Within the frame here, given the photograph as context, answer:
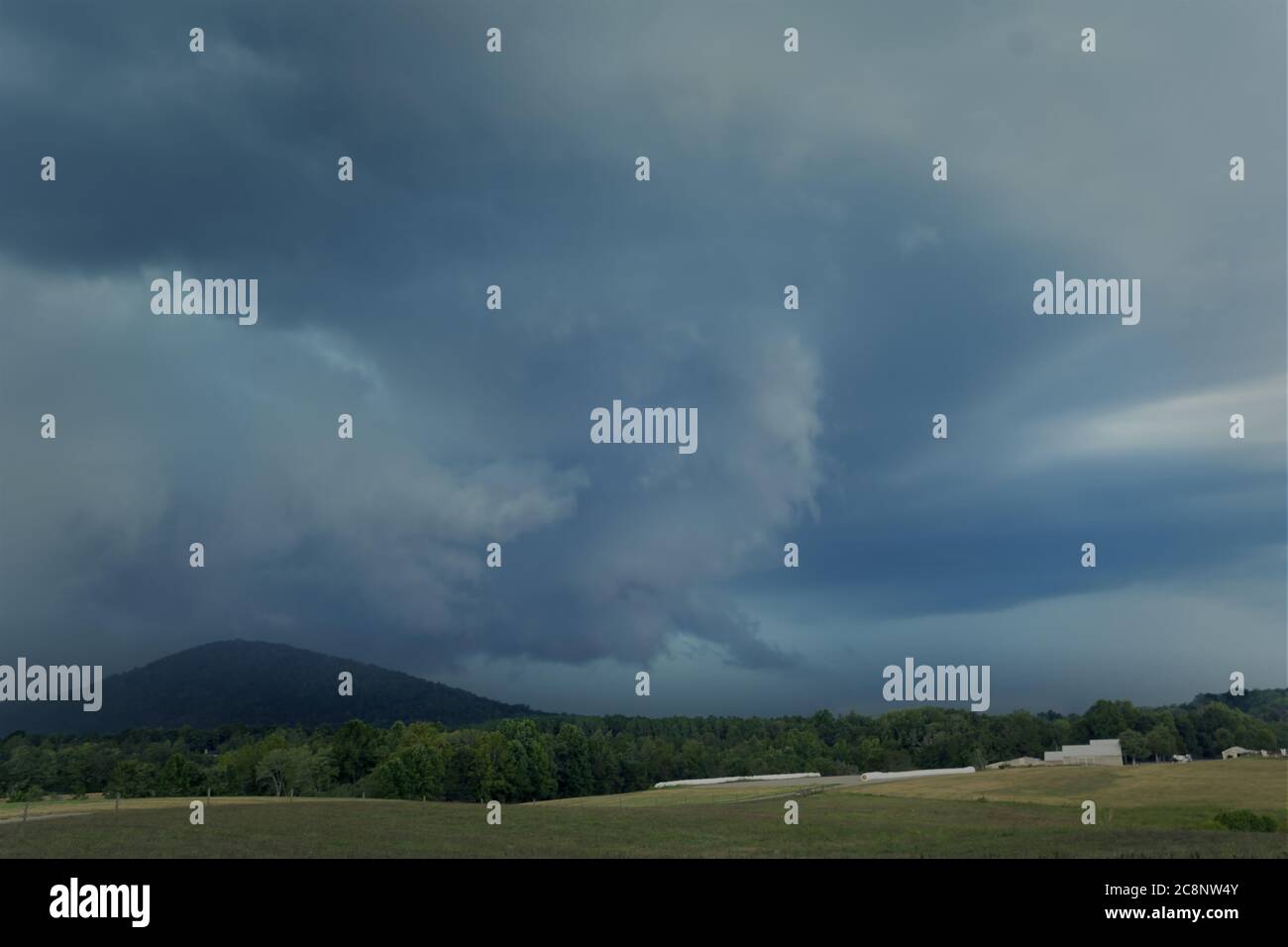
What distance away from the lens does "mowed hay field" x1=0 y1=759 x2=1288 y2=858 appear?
159 ft

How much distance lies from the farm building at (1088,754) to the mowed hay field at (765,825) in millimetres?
14776

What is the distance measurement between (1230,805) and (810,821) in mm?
31600

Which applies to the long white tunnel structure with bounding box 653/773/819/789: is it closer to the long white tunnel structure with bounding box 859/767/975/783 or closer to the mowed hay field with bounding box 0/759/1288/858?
the long white tunnel structure with bounding box 859/767/975/783

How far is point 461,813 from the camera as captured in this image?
72312 millimetres

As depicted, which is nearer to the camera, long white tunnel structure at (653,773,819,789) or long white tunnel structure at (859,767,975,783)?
long white tunnel structure at (859,767,975,783)

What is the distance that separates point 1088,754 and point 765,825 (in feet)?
217

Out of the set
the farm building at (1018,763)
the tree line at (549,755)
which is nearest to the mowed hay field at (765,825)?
the farm building at (1018,763)

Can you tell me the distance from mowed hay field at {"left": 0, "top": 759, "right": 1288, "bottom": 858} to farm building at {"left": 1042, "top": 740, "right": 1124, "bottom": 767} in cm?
1478

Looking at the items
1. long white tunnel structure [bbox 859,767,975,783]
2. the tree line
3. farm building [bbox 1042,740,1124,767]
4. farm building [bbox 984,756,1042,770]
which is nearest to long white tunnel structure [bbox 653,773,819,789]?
the tree line

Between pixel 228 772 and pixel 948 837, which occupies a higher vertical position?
pixel 948 837

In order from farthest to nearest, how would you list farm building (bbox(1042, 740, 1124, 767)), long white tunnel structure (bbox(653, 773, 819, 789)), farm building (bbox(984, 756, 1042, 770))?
long white tunnel structure (bbox(653, 773, 819, 789)), farm building (bbox(984, 756, 1042, 770)), farm building (bbox(1042, 740, 1124, 767))

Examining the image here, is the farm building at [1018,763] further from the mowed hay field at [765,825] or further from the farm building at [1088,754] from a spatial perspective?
the mowed hay field at [765,825]
